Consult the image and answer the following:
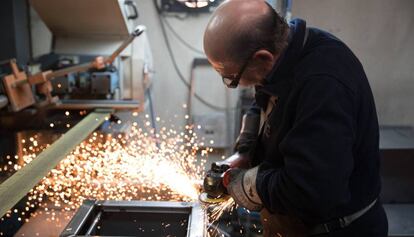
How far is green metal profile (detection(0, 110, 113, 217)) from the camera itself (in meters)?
1.54

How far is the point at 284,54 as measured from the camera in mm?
1259

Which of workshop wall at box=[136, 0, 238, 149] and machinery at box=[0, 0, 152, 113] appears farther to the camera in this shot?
workshop wall at box=[136, 0, 238, 149]

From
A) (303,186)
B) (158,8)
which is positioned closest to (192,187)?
(303,186)

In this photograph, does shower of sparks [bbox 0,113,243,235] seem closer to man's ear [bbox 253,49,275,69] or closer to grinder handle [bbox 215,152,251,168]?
grinder handle [bbox 215,152,251,168]

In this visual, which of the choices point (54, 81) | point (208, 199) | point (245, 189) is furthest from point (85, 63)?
point (245, 189)

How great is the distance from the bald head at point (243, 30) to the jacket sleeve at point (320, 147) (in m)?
0.20

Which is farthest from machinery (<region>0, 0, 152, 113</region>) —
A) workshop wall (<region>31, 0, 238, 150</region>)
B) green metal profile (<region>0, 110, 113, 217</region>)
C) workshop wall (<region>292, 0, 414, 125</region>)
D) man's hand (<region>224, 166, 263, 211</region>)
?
man's hand (<region>224, 166, 263, 211</region>)

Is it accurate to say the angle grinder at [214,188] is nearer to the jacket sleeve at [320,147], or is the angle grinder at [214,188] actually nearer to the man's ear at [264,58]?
the jacket sleeve at [320,147]

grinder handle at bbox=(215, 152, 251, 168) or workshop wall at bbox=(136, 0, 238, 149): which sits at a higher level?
grinder handle at bbox=(215, 152, 251, 168)

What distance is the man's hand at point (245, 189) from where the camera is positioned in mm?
1350

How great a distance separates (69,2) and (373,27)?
2106mm

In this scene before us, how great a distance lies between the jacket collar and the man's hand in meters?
0.31

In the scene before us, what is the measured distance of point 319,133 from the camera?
3.62 feet

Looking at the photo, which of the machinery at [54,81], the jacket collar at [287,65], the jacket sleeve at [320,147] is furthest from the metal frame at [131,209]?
the machinery at [54,81]
